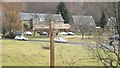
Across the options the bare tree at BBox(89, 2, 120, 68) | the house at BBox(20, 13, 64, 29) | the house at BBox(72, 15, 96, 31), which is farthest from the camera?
the house at BBox(20, 13, 64, 29)

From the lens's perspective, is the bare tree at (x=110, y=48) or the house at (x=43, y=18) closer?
the bare tree at (x=110, y=48)

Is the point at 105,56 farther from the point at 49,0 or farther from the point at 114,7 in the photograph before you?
the point at 49,0

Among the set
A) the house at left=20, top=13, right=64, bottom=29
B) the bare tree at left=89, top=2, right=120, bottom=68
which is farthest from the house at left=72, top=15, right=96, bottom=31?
the house at left=20, top=13, right=64, bottom=29

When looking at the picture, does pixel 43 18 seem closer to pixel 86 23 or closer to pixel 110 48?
pixel 86 23

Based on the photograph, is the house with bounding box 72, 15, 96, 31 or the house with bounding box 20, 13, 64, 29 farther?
the house with bounding box 20, 13, 64, 29

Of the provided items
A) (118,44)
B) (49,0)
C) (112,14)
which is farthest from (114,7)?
(49,0)

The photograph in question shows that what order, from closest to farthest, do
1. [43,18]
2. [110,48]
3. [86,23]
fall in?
[110,48], [86,23], [43,18]

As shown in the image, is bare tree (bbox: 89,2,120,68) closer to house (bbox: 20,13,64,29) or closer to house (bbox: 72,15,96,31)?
house (bbox: 72,15,96,31)

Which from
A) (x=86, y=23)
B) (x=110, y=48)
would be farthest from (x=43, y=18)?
(x=110, y=48)

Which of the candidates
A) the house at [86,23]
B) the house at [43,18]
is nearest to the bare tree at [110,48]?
the house at [86,23]

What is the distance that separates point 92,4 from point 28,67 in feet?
6.24

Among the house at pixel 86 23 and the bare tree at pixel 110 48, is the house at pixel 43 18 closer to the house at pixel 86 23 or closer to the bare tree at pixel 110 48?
the house at pixel 86 23

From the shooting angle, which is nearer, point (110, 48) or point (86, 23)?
point (110, 48)

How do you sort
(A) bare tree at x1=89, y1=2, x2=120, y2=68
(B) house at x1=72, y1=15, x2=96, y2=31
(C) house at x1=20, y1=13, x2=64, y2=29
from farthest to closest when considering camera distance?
(C) house at x1=20, y1=13, x2=64, y2=29 → (B) house at x1=72, y1=15, x2=96, y2=31 → (A) bare tree at x1=89, y1=2, x2=120, y2=68
